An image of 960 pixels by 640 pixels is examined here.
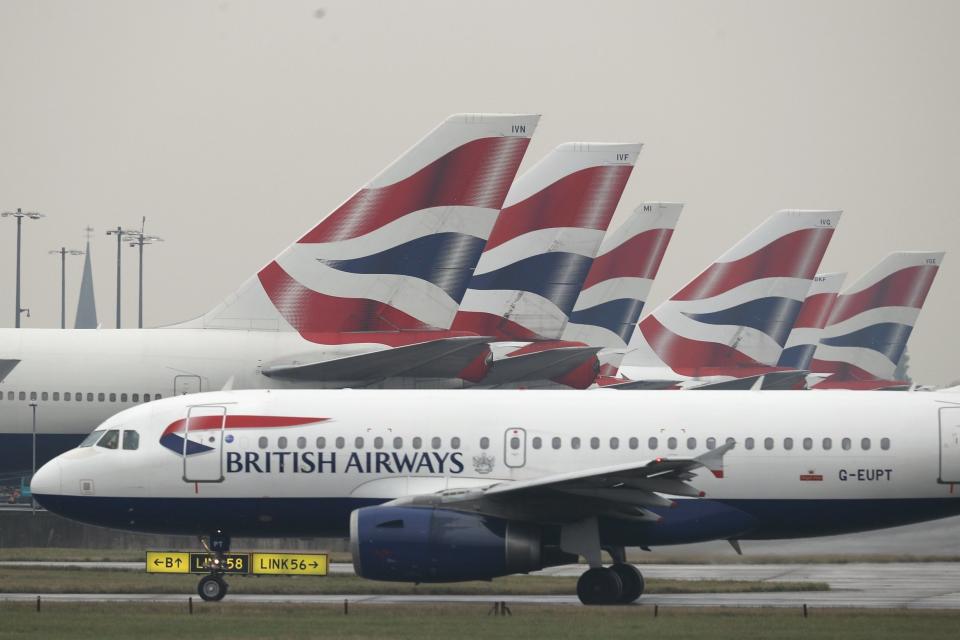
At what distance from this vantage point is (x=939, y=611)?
2527 cm

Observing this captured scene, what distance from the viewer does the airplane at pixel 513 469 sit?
25.9 metres

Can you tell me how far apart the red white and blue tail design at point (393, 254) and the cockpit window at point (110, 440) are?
9121 mm

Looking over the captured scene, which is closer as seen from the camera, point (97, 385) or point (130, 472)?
point (130, 472)

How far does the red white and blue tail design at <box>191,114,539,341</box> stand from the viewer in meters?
37.1

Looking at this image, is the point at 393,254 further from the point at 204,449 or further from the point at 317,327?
the point at 204,449

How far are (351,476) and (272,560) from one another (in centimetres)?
246

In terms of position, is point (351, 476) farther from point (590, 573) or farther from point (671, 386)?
point (671, 386)

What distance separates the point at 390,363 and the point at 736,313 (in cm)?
2525

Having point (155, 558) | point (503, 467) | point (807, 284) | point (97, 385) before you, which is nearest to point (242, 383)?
point (97, 385)

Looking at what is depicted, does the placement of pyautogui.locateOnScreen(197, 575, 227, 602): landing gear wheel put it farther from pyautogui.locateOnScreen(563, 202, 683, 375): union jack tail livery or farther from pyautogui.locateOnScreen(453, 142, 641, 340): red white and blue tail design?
pyautogui.locateOnScreen(563, 202, 683, 375): union jack tail livery

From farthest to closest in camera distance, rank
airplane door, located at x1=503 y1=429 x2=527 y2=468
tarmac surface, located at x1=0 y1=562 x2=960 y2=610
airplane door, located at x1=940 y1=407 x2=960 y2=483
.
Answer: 1. tarmac surface, located at x1=0 y1=562 x2=960 y2=610
2. airplane door, located at x1=503 y1=429 x2=527 y2=468
3. airplane door, located at x1=940 y1=407 x2=960 y2=483

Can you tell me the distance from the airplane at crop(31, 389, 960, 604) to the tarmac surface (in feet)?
Answer: 4.20

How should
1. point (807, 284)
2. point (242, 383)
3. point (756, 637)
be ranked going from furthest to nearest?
point (807, 284) < point (242, 383) < point (756, 637)

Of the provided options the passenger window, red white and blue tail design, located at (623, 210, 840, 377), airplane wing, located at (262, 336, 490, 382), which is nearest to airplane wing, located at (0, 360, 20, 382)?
airplane wing, located at (262, 336, 490, 382)
